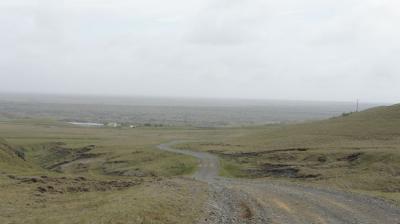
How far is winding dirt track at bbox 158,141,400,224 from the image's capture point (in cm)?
2094

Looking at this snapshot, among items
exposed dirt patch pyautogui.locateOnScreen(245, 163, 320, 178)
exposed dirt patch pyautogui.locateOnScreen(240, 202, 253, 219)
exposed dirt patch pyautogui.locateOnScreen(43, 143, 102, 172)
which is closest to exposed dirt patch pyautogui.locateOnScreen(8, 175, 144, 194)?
exposed dirt patch pyautogui.locateOnScreen(240, 202, 253, 219)

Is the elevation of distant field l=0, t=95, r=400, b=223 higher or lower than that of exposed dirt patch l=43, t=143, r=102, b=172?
higher

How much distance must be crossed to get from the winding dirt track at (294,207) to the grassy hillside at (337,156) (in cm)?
427

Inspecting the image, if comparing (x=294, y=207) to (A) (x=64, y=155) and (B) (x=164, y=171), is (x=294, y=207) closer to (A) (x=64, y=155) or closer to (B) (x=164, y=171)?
(B) (x=164, y=171)

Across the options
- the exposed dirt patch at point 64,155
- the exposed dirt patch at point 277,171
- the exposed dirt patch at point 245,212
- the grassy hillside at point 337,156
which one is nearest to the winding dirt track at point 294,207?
the exposed dirt patch at point 245,212

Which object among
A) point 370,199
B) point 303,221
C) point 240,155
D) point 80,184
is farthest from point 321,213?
point 240,155

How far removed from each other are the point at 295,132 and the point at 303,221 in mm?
67055

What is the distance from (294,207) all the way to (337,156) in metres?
28.9

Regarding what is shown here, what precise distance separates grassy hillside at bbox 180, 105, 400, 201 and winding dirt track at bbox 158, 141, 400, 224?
14.0ft

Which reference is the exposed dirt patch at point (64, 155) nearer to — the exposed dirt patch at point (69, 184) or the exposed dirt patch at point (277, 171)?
the exposed dirt patch at point (277, 171)

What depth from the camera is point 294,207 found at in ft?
78.2

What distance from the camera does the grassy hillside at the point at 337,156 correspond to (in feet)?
128

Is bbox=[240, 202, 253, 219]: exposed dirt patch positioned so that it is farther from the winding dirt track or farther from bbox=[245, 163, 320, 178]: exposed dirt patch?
bbox=[245, 163, 320, 178]: exposed dirt patch

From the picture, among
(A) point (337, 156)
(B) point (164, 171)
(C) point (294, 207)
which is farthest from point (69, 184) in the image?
(A) point (337, 156)
